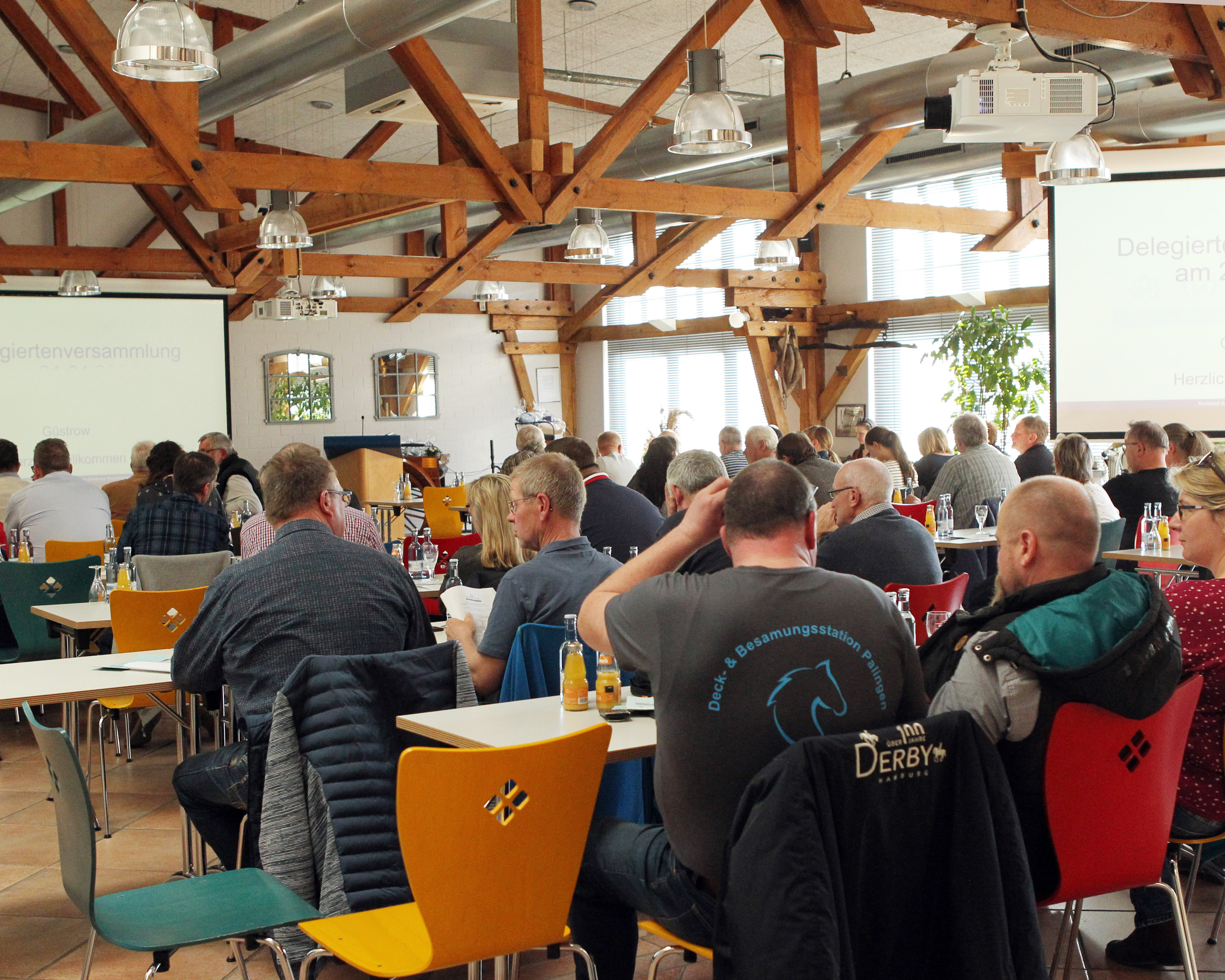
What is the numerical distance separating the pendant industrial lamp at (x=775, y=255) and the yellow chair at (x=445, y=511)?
3243mm

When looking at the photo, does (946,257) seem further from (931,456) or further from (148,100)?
(148,100)

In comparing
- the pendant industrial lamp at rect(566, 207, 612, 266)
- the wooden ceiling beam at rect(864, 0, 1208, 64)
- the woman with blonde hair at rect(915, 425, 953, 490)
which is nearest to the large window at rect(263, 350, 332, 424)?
the pendant industrial lamp at rect(566, 207, 612, 266)

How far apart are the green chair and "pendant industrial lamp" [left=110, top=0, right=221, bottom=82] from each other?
3054 mm

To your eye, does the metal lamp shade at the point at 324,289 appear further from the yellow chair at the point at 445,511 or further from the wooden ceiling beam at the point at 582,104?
the yellow chair at the point at 445,511

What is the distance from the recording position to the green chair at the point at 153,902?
2244 mm

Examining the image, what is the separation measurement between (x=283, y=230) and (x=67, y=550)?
3.44m

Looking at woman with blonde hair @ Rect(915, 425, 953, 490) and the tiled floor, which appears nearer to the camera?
the tiled floor

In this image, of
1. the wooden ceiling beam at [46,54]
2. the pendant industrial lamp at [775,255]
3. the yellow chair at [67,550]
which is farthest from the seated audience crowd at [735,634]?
the wooden ceiling beam at [46,54]

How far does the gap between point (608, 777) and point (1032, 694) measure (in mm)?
1081

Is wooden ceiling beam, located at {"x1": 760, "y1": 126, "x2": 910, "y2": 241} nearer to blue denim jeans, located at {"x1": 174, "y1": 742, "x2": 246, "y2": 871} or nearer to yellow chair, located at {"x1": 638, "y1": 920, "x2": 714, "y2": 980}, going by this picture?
blue denim jeans, located at {"x1": 174, "y1": 742, "x2": 246, "y2": 871}

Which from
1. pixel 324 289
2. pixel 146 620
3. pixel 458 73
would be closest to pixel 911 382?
pixel 324 289

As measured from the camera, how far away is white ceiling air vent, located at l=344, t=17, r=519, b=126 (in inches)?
309

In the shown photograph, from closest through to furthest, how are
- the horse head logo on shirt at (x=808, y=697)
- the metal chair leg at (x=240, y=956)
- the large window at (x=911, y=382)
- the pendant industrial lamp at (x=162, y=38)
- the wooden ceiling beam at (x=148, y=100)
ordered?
the horse head logo on shirt at (x=808, y=697), the metal chair leg at (x=240, y=956), the pendant industrial lamp at (x=162, y=38), the wooden ceiling beam at (x=148, y=100), the large window at (x=911, y=382)

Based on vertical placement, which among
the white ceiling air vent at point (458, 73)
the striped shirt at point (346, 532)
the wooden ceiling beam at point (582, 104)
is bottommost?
the striped shirt at point (346, 532)
